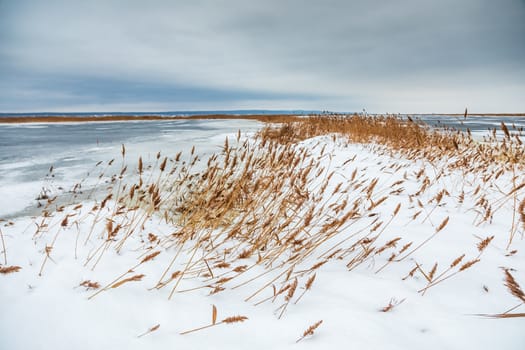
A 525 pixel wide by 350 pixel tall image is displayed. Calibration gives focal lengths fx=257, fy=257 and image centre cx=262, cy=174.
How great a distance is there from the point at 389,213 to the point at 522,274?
4.00 feet

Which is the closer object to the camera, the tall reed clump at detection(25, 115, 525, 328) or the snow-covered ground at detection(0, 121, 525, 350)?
the snow-covered ground at detection(0, 121, 525, 350)

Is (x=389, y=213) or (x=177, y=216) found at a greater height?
(x=389, y=213)

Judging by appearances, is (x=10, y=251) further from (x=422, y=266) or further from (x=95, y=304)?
(x=422, y=266)

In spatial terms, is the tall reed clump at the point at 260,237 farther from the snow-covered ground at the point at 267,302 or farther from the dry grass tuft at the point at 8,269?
the dry grass tuft at the point at 8,269

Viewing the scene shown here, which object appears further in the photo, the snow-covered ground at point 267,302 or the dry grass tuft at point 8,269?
the dry grass tuft at point 8,269

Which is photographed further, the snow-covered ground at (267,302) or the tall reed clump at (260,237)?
the tall reed clump at (260,237)

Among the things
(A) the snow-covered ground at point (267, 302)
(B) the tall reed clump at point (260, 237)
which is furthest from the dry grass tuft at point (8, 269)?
(B) the tall reed clump at point (260, 237)

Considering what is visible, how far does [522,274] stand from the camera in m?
1.59

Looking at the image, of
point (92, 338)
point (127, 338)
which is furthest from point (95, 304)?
point (127, 338)

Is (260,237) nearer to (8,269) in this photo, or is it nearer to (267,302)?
(267,302)

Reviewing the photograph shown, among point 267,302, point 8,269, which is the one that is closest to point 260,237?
point 267,302

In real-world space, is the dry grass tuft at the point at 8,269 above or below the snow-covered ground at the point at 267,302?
above

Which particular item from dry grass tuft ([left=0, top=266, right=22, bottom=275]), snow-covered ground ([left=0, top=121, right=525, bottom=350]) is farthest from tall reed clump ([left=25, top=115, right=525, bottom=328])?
dry grass tuft ([left=0, top=266, right=22, bottom=275])

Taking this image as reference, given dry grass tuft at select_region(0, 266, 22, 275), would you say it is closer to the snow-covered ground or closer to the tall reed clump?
the snow-covered ground
